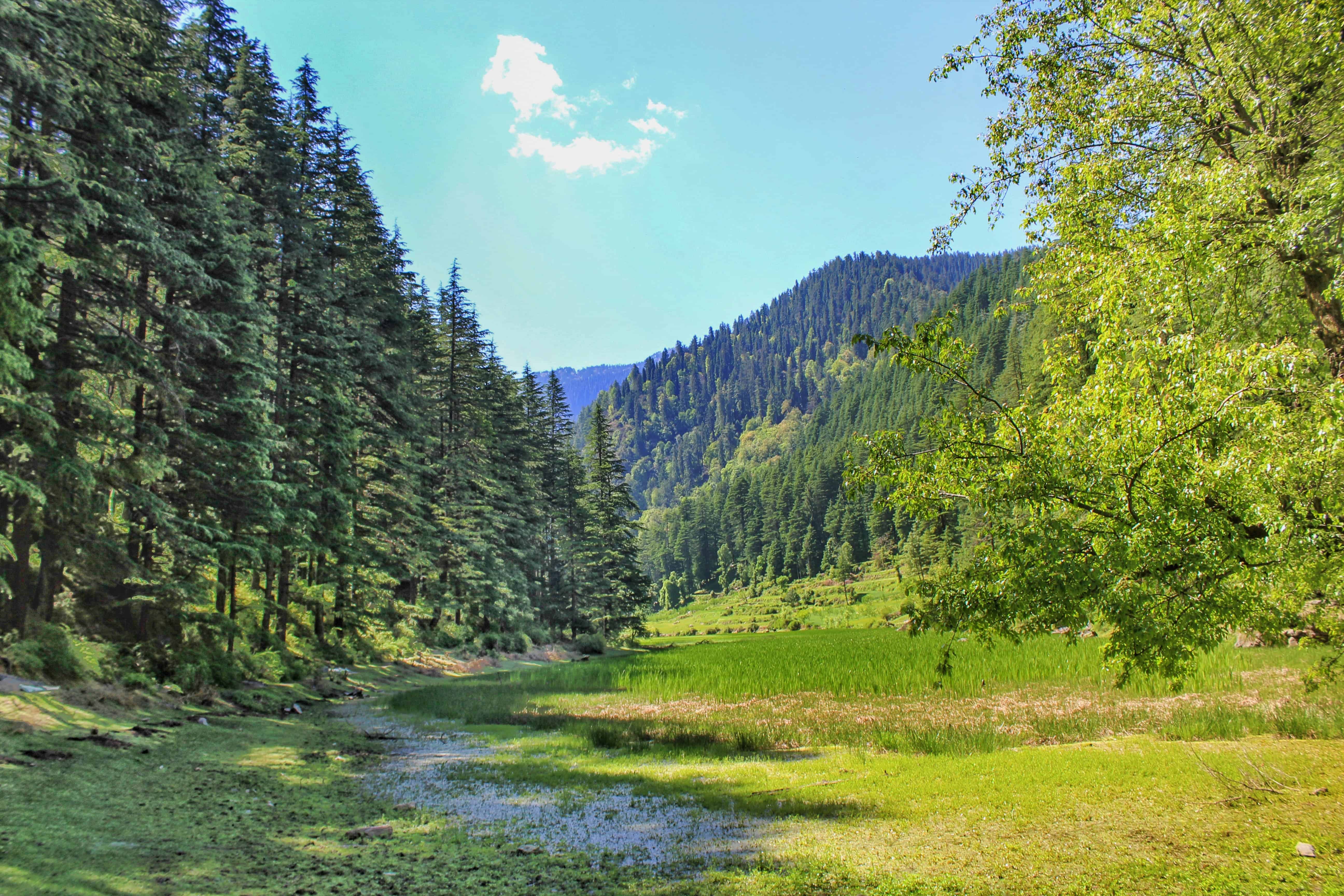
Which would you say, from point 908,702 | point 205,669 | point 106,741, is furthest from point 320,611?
point 908,702

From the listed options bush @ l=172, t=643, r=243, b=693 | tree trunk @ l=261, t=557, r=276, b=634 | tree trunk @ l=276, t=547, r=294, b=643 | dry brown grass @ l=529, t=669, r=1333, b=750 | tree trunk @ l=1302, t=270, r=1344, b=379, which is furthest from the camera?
tree trunk @ l=276, t=547, r=294, b=643

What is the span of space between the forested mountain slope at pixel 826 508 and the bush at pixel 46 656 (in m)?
72.0

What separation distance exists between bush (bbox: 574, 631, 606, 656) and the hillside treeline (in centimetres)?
1456

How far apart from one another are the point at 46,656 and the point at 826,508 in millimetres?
118297

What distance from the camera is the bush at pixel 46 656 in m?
11.3

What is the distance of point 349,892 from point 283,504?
18394mm

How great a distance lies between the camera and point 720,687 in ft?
65.7

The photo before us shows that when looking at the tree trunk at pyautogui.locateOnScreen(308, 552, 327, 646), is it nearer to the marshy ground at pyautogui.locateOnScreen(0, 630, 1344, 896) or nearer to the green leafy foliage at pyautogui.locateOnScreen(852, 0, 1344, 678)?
the marshy ground at pyautogui.locateOnScreen(0, 630, 1344, 896)

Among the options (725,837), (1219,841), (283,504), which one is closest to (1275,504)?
(1219,841)

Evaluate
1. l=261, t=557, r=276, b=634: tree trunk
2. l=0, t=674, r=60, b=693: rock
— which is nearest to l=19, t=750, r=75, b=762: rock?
l=0, t=674, r=60, b=693: rock

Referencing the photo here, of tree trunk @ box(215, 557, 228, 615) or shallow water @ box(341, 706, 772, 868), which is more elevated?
tree trunk @ box(215, 557, 228, 615)

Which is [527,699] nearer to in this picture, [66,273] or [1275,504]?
[66,273]

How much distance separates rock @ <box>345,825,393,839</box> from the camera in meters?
6.62

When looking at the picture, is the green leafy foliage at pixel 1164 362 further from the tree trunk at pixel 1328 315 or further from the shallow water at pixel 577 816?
the shallow water at pixel 577 816
